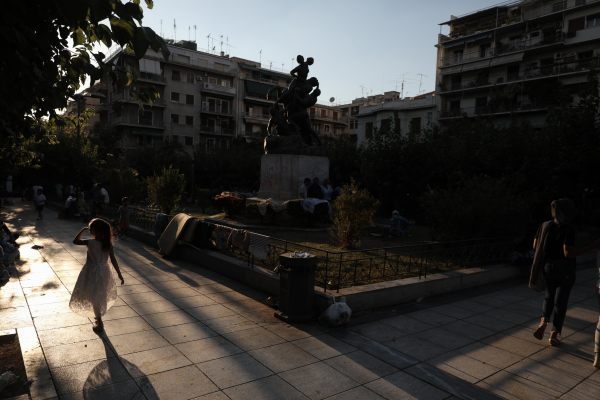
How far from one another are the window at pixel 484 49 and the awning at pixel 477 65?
102 cm

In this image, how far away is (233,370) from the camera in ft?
13.9

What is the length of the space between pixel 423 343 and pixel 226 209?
988cm

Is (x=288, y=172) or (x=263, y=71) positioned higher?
(x=263, y=71)

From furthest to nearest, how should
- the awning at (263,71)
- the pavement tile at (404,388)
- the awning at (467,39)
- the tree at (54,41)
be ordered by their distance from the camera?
the awning at (263,71), the awning at (467,39), the pavement tile at (404,388), the tree at (54,41)

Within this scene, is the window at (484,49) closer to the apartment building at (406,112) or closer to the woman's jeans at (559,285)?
the apartment building at (406,112)

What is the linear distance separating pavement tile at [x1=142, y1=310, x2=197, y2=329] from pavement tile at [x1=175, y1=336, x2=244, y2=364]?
2.52 ft

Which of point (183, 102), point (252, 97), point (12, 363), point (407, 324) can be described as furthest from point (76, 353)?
point (252, 97)

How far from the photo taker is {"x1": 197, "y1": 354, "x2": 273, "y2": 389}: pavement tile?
13.2 feet

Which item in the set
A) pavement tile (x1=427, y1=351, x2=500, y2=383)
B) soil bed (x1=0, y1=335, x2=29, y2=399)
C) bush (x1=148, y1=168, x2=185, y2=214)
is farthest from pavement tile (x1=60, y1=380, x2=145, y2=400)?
bush (x1=148, y1=168, x2=185, y2=214)

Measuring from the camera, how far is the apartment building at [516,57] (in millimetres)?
31719

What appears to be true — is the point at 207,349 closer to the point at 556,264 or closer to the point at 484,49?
the point at 556,264

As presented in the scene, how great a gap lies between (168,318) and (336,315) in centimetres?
239

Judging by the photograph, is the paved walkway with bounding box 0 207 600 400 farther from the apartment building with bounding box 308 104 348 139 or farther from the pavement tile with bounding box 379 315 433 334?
the apartment building with bounding box 308 104 348 139

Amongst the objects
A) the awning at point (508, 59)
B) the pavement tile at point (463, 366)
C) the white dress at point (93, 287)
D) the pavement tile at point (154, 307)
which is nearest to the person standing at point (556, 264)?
the pavement tile at point (463, 366)
